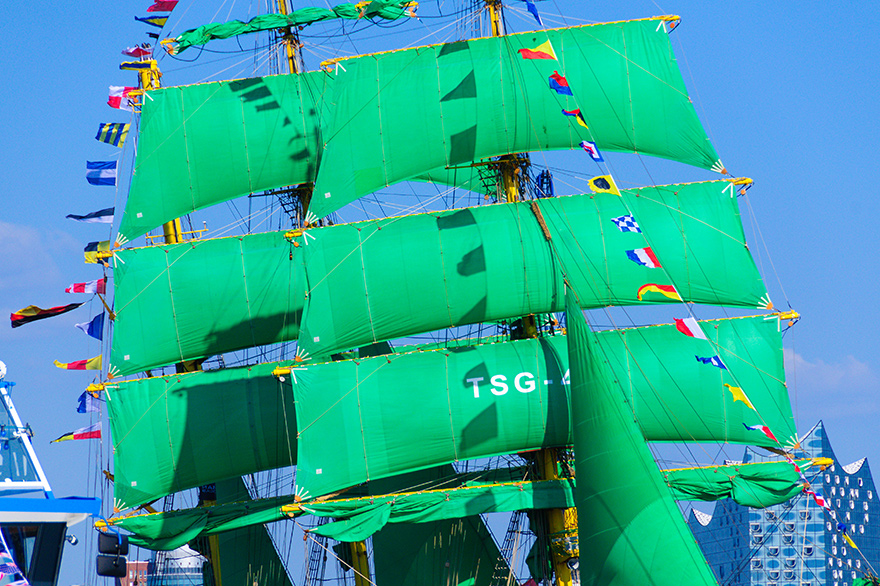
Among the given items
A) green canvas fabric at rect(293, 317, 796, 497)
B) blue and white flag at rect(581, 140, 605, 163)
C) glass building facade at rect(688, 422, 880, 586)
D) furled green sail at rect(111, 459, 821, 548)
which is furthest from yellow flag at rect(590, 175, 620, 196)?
glass building facade at rect(688, 422, 880, 586)

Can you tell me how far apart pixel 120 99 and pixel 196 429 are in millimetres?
12649

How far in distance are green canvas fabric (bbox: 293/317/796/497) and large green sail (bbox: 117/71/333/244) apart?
996 centimetres

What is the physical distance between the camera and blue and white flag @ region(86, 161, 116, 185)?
1837 inches

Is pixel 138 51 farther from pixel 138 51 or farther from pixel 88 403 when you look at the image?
pixel 88 403

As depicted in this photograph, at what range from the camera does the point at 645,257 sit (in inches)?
1428

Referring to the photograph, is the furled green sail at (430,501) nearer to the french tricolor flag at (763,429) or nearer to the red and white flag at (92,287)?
the french tricolor flag at (763,429)

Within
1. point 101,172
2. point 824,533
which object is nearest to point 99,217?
point 101,172

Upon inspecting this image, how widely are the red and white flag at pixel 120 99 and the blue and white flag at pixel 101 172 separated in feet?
6.90

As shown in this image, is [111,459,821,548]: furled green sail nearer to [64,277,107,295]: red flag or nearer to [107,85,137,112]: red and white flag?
[64,277,107,295]: red flag

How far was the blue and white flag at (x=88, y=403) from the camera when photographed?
43.6m

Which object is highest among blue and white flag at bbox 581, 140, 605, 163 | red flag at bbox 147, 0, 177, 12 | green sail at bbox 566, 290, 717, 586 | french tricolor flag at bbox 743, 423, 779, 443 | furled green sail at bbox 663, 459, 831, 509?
red flag at bbox 147, 0, 177, 12

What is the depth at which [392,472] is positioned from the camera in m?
38.7

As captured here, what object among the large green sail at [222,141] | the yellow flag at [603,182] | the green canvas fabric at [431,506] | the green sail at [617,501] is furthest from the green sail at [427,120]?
the green sail at [617,501]

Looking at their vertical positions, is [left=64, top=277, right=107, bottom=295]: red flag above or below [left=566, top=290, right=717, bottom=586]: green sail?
above
